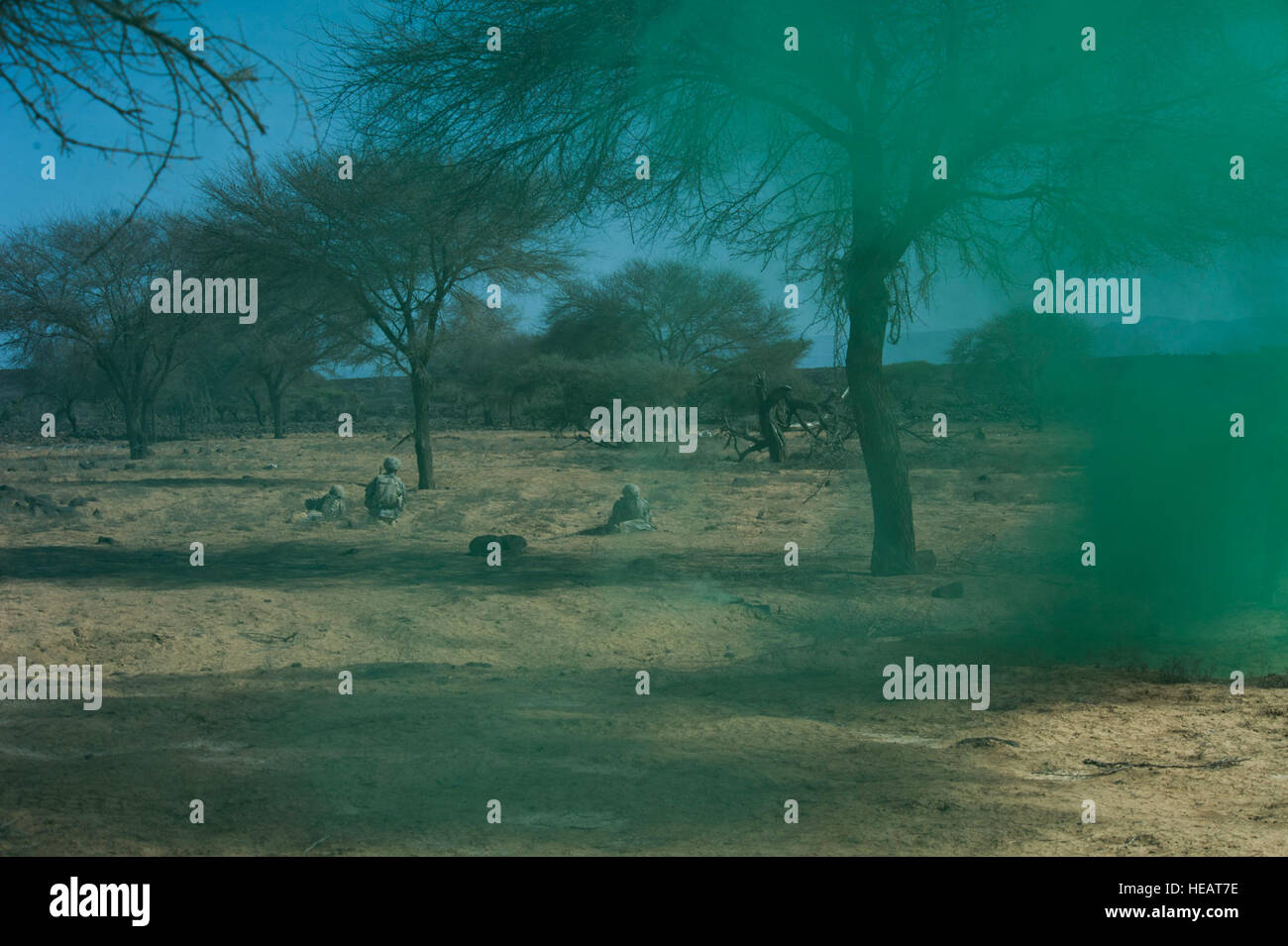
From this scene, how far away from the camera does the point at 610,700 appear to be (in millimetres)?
6590

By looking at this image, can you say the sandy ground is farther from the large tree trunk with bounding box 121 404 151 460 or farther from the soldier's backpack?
the large tree trunk with bounding box 121 404 151 460

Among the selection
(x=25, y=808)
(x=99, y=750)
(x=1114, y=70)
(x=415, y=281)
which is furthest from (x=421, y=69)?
(x=415, y=281)

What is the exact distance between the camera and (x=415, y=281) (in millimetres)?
19125

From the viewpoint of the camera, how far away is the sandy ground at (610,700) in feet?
13.9

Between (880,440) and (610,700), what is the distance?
16.9 ft

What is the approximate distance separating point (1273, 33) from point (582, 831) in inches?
362

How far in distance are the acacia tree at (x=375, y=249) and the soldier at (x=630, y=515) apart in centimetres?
523

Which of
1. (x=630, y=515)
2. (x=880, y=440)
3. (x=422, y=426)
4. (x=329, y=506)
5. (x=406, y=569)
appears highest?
(x=422, y=426)
